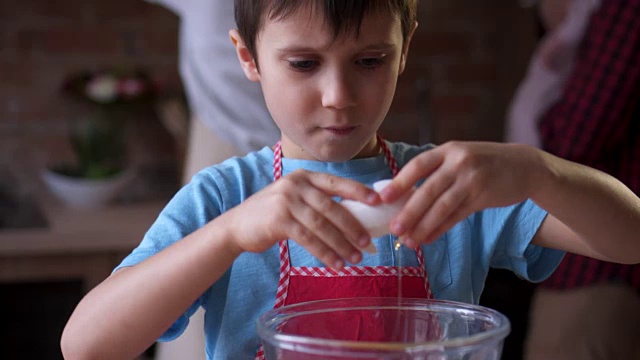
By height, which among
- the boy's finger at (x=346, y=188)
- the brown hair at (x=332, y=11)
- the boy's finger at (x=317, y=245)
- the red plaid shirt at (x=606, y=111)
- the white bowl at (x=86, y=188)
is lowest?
the white bowl at (x=86, y=188)

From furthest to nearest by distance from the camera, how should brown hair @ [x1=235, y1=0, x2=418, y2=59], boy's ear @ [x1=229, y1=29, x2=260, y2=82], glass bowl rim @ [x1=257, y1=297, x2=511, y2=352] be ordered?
Result: 1. boy's ear @ [x1=229, y1=29, x2=260, y2=82]
2. brown hair @ [x1=235, y1=0, x2=418, y2=59]
3. glass bowl rim @ [x1=257, y1=297, x2=511, y2=352]

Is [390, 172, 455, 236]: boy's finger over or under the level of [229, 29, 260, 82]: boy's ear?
under

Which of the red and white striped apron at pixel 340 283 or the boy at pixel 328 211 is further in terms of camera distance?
the red and white striped apron at pixel 340 283

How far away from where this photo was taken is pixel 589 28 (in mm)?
2205

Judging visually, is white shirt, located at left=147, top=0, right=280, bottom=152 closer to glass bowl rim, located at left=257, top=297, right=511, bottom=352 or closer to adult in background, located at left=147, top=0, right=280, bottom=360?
adult in background, located at left=147, top=0, right=280, bottom=360

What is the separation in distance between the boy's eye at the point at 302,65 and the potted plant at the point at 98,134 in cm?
171

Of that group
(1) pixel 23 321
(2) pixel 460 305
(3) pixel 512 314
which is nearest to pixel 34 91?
(1) pixel 23 321

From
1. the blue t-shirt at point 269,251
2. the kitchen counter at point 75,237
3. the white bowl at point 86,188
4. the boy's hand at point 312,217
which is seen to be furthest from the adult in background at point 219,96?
the boy's hand at point 312,217

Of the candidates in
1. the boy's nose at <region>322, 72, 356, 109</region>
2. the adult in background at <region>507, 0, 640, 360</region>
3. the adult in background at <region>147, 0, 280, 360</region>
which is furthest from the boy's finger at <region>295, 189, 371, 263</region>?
the adult in background at <region>507, 0, 640, 360</region>

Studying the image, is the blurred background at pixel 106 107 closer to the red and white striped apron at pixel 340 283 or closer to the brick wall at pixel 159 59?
the brick wall at pixel 159 59

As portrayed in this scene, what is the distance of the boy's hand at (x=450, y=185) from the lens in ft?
2.80

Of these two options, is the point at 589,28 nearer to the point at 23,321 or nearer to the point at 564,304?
the point at 564,304

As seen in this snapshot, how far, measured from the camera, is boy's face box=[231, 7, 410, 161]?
983 millimetres

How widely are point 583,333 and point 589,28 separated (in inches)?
25.8
